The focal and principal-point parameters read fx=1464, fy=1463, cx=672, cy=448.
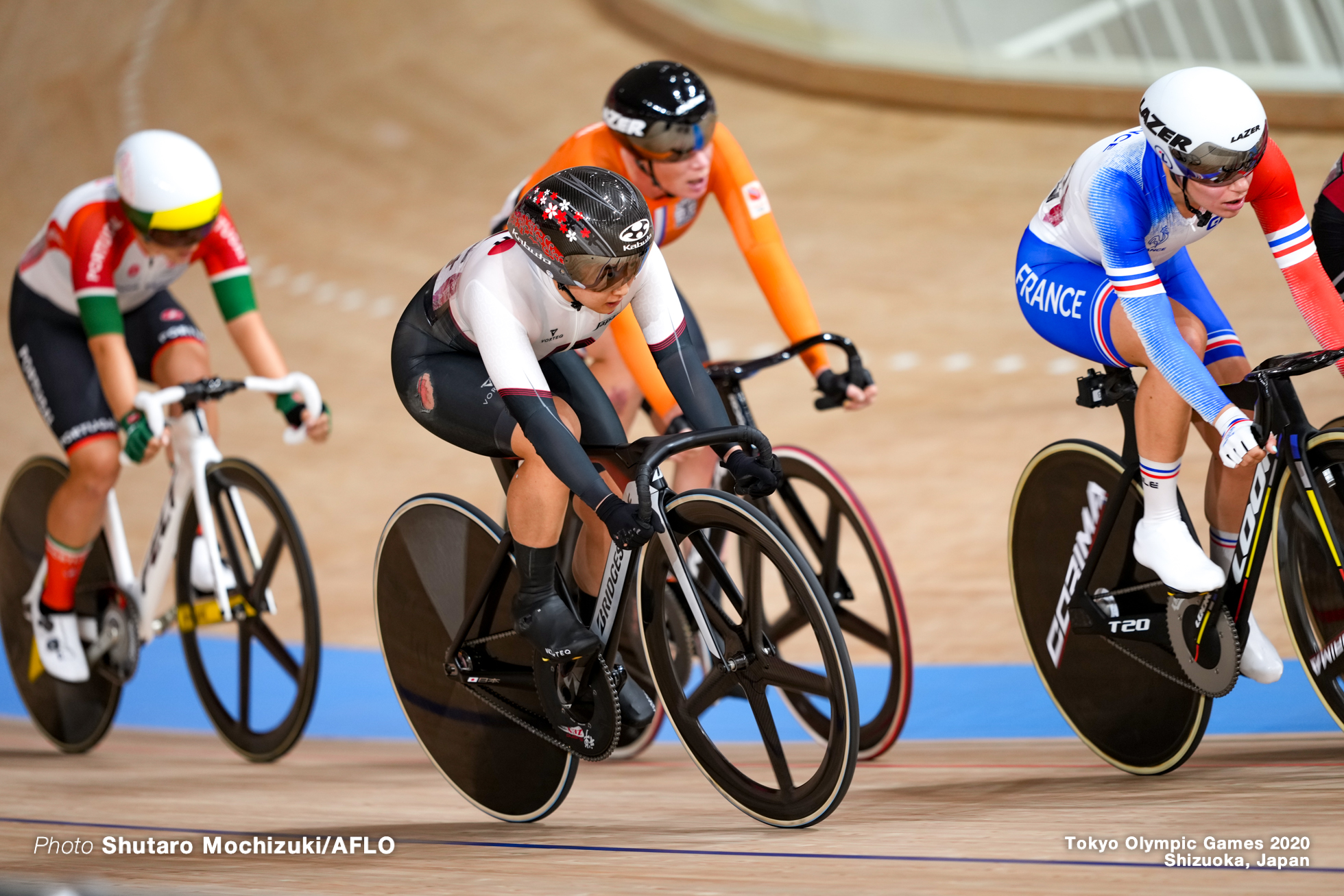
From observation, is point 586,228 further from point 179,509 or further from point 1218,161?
point 179,509

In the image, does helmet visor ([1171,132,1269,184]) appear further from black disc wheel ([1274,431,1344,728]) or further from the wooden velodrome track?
the wooden velodrome track

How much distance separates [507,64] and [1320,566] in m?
10.3

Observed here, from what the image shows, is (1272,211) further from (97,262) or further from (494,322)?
(97,262)

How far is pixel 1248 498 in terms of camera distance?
8.36 ft

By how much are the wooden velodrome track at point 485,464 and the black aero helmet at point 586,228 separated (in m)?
0.93

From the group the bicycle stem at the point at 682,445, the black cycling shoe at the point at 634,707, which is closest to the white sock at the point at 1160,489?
the bicycle stem at the point at 682,445

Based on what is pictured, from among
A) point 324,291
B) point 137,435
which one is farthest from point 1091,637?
point 324,291

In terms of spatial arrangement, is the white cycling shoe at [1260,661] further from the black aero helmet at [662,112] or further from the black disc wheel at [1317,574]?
the black aero helmet at [662,112]

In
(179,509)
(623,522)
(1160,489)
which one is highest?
(623,522)

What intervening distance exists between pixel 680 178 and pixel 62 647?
2108mm

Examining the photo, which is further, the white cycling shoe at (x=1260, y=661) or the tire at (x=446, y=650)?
the tire at (x=446, y=650)

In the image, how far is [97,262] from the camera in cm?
351

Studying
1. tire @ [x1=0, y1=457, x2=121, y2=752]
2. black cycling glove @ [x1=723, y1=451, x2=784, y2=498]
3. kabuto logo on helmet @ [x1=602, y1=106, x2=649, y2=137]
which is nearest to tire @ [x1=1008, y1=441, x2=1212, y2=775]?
black cycling glove @ [x1=723, y1=451, x2=784, y2=498]

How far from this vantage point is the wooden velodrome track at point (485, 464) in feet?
7.54
